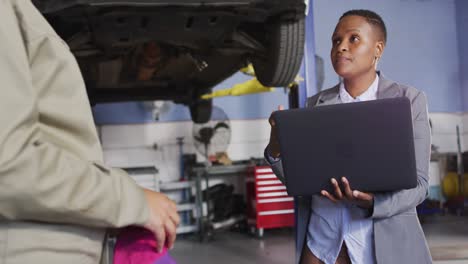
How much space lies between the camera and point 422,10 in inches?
198

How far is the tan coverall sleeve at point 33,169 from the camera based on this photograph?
1.72 feet

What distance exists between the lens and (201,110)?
418 cm

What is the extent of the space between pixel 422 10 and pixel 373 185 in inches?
179

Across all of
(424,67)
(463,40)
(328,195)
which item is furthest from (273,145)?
(463,40)

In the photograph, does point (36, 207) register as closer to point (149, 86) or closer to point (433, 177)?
point (149, 86)

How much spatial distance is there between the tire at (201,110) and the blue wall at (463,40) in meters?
2.93

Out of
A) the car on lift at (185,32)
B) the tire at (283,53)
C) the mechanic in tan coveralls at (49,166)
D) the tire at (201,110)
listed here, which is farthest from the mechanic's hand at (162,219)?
the tire at (201,110)

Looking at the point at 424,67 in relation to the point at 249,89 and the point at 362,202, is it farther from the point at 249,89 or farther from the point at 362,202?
the point at 362,202

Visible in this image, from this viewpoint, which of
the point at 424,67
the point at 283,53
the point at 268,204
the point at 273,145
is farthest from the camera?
the point at 424,67

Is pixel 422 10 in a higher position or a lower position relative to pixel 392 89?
higher

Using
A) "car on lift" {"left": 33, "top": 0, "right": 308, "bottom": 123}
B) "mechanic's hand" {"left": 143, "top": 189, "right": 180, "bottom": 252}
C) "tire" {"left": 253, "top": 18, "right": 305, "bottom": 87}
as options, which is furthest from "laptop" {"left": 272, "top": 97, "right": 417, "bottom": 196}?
"tire" {"left": 253, "top": 18, "right": 305, "bottom": 87}

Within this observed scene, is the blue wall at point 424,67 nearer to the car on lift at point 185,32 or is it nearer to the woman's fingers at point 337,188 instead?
the car on lift at point 185,32

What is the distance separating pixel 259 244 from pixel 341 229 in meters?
3.11

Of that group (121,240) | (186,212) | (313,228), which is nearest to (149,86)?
(186,212)
